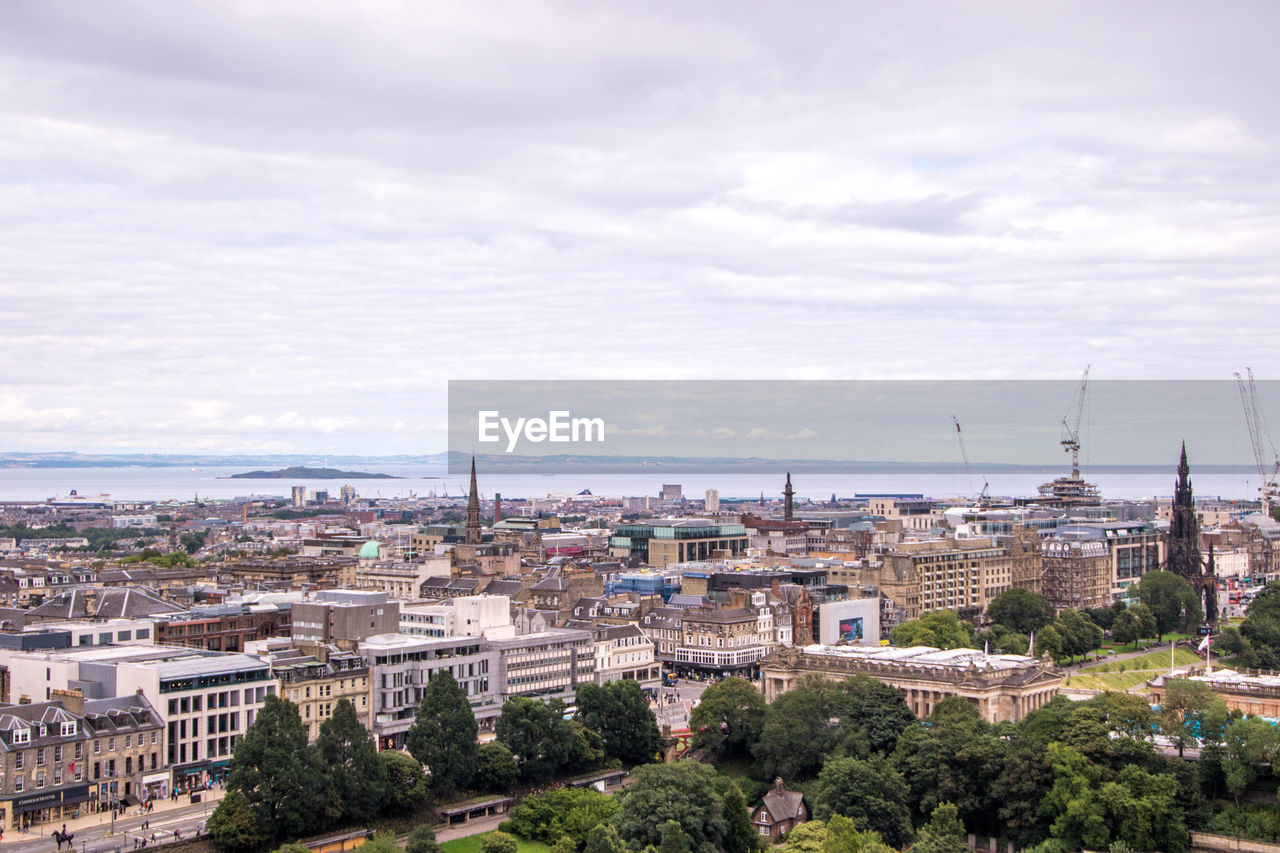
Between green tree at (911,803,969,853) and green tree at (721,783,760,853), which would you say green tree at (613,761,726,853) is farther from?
green tree at (911,803,969,853)

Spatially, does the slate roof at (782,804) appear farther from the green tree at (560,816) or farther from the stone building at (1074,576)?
the stone building at (1074,576)

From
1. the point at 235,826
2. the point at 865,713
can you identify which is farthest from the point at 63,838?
the point at 865,713

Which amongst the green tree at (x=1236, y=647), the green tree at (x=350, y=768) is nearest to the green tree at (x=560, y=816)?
the green tree at (x=350, y=768)

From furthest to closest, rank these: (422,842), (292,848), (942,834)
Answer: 1. (942,834)
2. (422,842)
3. (292,848)

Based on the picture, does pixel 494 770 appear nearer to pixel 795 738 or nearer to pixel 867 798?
pixel 795 738

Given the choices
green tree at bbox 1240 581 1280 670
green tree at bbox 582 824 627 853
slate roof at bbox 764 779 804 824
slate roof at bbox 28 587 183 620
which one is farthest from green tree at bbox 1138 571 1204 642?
slate roof at bbox 28 587 183 620

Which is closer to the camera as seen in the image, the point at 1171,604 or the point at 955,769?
the point at 955,769
